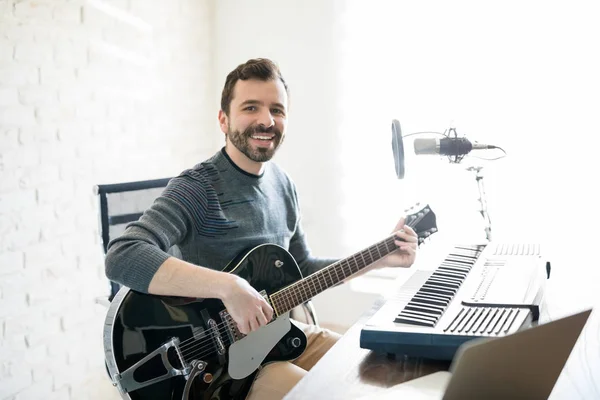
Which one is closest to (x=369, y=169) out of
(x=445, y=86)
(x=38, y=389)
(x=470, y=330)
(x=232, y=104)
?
(x=445, y=86)

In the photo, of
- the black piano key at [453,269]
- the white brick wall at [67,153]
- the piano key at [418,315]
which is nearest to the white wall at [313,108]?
the white brick wall at [67,153]

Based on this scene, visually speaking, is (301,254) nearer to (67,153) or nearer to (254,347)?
(254,347)

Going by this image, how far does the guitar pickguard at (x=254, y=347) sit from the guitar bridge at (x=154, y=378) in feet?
0.38

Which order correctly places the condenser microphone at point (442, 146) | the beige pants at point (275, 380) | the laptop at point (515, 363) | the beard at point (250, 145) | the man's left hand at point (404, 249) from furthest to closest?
the condenser microphone at point (442, 146) → the beard at point (250, 145) → the man's left hand at point (404, 249) → the beige pants at point (275, 380) → the laptop at point (515, 363)

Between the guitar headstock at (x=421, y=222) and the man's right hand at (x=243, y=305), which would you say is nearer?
the man's right hand at (x=243, y=305)

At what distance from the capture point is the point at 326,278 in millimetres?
Answer: 1562

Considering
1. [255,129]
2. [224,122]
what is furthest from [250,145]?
[224,122]

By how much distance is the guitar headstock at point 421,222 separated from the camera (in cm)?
165

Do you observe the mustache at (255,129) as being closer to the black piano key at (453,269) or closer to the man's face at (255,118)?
the man's face at (255,118)

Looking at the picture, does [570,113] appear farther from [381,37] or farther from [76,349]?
[76,349]

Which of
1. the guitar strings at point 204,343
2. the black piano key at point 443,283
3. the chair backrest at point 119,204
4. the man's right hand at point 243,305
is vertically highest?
the chair backrest at point 119,204

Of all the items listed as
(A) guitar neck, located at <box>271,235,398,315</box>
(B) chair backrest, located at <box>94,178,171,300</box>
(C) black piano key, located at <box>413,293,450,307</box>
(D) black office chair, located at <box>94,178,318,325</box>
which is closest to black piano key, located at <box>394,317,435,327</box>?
(C) black piano key, located at <box>413,293,450,307</box>

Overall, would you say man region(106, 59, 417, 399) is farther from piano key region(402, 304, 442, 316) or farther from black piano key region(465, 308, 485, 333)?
black piano key region(465, 308, 485, 333)

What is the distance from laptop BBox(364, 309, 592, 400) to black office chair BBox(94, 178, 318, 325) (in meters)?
1.15
